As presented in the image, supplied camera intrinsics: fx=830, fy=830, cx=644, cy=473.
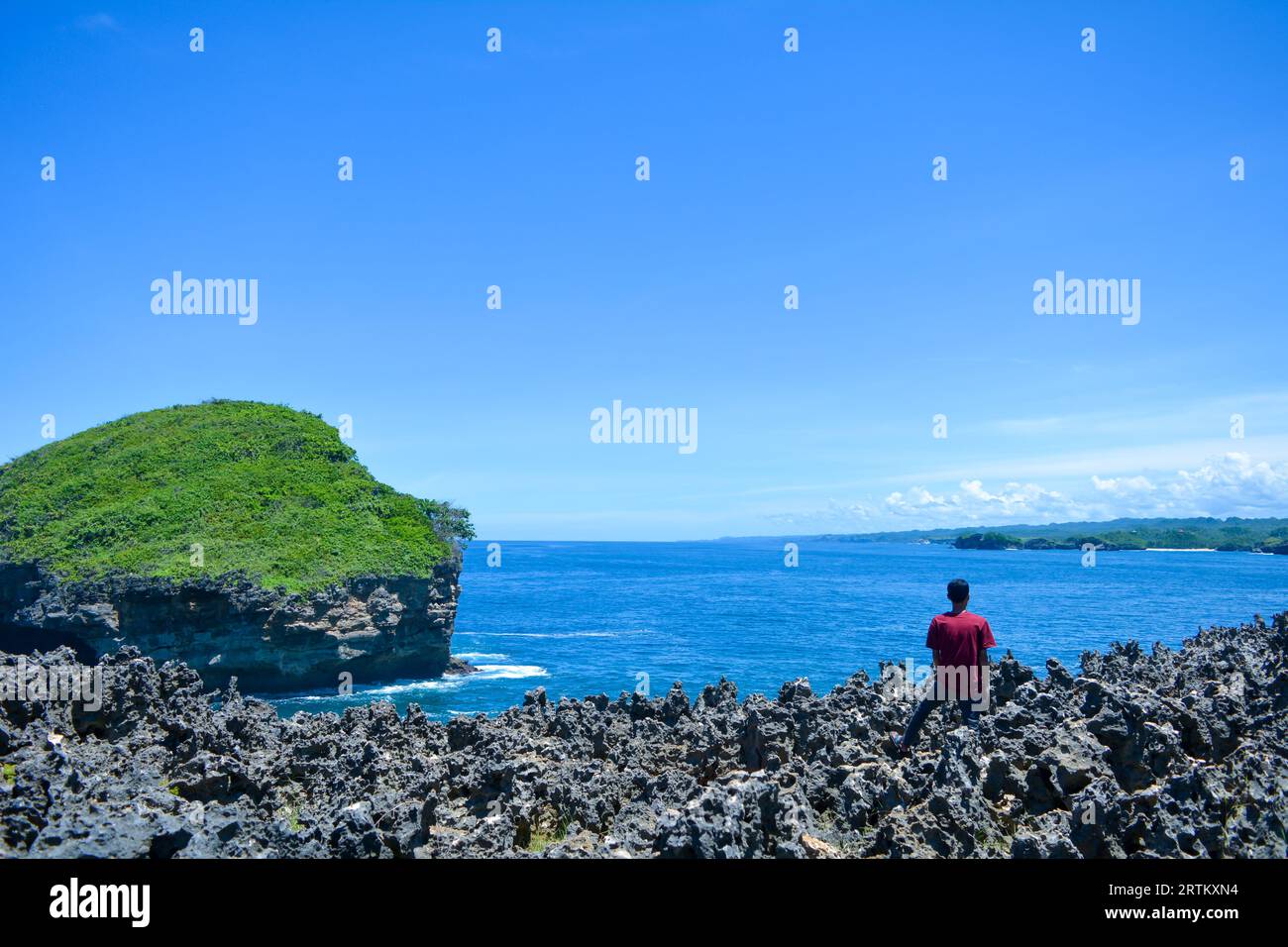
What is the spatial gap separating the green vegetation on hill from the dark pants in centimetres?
4204

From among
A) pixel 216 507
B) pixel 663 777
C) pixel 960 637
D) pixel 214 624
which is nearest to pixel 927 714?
pixel 960 637

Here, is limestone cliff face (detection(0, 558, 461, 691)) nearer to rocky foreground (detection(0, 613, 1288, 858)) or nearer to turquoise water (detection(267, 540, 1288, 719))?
turquoise water (detection(267, 540, 1288, 719))

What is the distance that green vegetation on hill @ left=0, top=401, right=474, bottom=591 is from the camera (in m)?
48.9

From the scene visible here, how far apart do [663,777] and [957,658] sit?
3.97 metres

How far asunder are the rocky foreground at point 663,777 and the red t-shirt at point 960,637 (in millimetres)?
991

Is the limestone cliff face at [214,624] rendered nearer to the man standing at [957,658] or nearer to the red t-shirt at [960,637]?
the man standing at [957,658]

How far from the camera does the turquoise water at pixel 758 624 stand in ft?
176

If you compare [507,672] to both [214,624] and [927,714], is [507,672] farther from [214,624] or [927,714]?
[927,714]

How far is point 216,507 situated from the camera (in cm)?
5612

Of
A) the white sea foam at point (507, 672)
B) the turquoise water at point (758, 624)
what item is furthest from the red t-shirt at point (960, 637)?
the white sea foam at point (507, 672)

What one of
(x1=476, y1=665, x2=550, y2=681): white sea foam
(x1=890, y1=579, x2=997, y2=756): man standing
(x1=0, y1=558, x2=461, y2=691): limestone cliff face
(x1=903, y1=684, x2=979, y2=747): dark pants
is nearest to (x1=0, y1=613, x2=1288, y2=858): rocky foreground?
(x1=903, y1=684, x2=979, y2=747): dark pants
